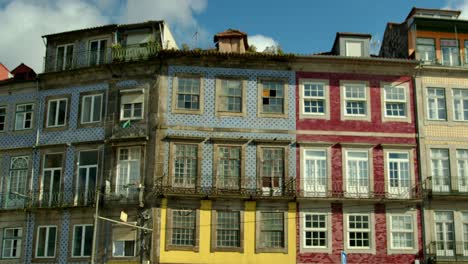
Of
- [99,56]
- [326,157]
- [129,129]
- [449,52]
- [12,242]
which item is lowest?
[12,242]

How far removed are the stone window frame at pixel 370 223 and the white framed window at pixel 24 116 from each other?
16654mm

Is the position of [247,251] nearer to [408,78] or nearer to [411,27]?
[408,78]

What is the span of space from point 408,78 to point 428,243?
819 cm

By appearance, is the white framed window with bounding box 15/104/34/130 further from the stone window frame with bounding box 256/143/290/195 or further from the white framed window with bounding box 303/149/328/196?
the white framed window with bounding box 303/149/328/196

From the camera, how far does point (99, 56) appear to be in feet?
109

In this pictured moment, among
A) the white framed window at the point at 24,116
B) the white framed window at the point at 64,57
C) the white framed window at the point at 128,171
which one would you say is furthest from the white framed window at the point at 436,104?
the white framed window at the point at 24,116

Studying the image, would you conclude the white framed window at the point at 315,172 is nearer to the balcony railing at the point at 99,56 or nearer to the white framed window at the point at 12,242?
the balcony railing at the point at 99,56

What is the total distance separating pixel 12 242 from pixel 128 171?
6.97 m

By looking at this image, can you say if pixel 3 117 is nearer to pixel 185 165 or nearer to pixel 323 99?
pixel 185 165

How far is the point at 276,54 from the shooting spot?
31625 mm

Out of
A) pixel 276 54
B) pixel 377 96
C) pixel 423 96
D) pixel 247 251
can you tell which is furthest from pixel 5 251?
pixel 423 96

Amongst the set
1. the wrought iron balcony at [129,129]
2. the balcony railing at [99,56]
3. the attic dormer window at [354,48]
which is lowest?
the wrought iron balcony at [129,129]

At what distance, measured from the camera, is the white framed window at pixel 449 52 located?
33.4m

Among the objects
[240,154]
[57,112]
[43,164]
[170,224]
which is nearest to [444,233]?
[240,154]
